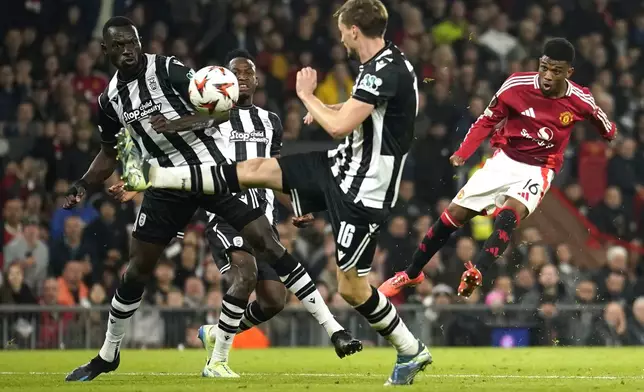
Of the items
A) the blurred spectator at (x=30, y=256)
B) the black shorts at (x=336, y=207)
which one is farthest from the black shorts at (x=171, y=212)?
the blurred spectator at (x=30, y=256)

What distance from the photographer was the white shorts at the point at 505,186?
1146 centimetres

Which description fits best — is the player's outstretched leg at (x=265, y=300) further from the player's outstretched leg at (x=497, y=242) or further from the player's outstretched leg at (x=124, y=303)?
the player's outstretched leg at (x=497, y=242)

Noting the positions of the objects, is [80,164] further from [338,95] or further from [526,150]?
[526,150]

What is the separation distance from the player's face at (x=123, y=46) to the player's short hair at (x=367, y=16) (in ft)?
6.24

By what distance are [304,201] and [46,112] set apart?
10049mm

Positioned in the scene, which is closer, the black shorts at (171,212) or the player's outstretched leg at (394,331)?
the player's outstretched leg at (394,331)

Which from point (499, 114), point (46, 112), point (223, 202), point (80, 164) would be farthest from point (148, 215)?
point (46, 112)

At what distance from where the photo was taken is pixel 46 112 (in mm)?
17891

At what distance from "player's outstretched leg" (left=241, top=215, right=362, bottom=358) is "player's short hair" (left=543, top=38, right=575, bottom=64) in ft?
9.43

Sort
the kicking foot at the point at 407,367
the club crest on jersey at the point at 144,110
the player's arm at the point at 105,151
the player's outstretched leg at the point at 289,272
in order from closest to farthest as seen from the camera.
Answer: the kicking foot at the point at 407,367 → the club crest on jersey at the point at 144,110 → the player's outstretched leg at the point at 289,272 → the player's arm at the point at 105,151

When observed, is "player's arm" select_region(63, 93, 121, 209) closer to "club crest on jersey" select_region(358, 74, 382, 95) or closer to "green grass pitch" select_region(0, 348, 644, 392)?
"green grass pitch" select_region(0, 348, 644, 392)

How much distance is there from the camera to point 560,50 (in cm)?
1105

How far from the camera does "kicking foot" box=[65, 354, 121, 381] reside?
9.64 meters

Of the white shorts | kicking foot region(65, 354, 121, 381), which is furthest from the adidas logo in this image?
kicking foot region(65, 354, 121, 381)
